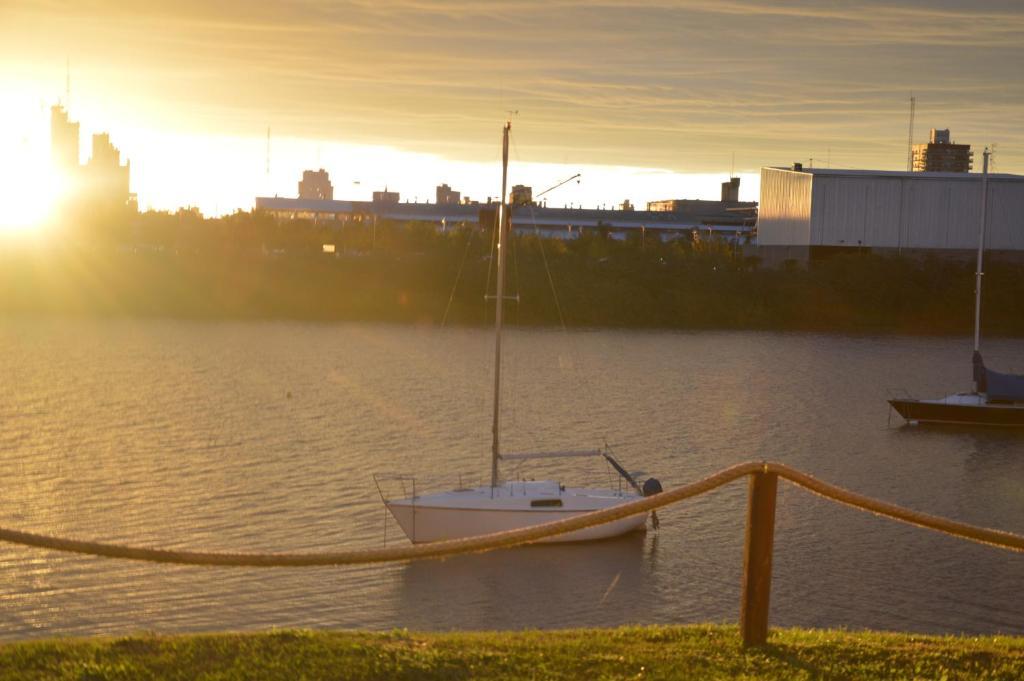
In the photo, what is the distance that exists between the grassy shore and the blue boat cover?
48.8m

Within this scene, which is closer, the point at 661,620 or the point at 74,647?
the point at 74,647

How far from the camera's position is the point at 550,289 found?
120812 mm

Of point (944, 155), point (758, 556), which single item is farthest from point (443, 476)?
point (944, 155)

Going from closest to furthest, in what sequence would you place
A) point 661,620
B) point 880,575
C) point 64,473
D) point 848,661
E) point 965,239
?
point 848,661 < point 661,620 < point 880,575 < point 64,473 < point 965,239

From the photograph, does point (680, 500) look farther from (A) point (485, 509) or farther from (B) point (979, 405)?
(B) point (979, 405)

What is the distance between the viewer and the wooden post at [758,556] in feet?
26.6

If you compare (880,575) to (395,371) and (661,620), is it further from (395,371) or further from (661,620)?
(395,371)

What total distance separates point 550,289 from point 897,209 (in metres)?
34.1

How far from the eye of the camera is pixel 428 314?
117250 mm

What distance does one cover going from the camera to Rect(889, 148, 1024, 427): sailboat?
53844 millimetres

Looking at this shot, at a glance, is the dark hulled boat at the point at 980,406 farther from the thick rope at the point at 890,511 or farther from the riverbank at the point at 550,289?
the riverbank at the point at 550,289

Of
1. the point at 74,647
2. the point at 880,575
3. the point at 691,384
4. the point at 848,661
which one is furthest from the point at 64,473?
the point at 691,384

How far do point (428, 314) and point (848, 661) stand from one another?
360ft

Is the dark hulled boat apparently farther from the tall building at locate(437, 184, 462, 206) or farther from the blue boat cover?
the tall building at locate(437, 184, 462, 206)
